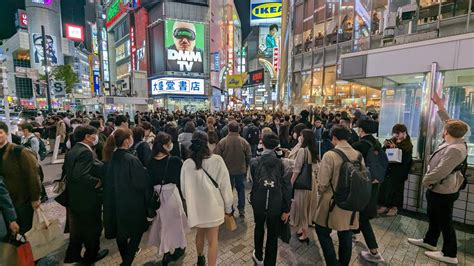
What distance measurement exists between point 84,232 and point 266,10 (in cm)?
6271

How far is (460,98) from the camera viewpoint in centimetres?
490

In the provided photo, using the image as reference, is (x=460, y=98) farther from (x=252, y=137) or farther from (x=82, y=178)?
(x=82, y=178)

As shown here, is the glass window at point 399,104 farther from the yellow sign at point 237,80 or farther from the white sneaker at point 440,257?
the yellow sign at point 237,80

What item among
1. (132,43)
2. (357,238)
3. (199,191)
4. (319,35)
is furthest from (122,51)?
(357,238)

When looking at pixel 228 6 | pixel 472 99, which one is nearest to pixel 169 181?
pixel 472 99

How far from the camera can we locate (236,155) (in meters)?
4.48

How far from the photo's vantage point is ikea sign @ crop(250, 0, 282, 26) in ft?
180

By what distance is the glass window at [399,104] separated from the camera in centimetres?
568

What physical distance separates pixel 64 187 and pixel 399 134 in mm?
5544

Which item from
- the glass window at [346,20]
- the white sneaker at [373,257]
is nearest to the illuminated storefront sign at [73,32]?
the glass window at [346,20]

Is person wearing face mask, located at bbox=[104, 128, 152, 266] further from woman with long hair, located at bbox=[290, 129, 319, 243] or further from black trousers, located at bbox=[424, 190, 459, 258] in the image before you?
black trousers, located at bbox=[424, 190, 459, 258]

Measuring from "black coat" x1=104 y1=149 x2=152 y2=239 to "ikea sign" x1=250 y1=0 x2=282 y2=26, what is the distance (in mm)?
61663

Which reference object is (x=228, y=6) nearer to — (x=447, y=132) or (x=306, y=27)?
(x=306, y=27)

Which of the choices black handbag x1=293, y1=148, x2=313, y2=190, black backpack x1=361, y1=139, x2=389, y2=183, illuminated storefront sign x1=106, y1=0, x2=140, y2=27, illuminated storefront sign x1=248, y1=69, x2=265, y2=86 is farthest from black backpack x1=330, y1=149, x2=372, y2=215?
illuminated storefront sign x1=106, y1=0, x2=140, y2=27
